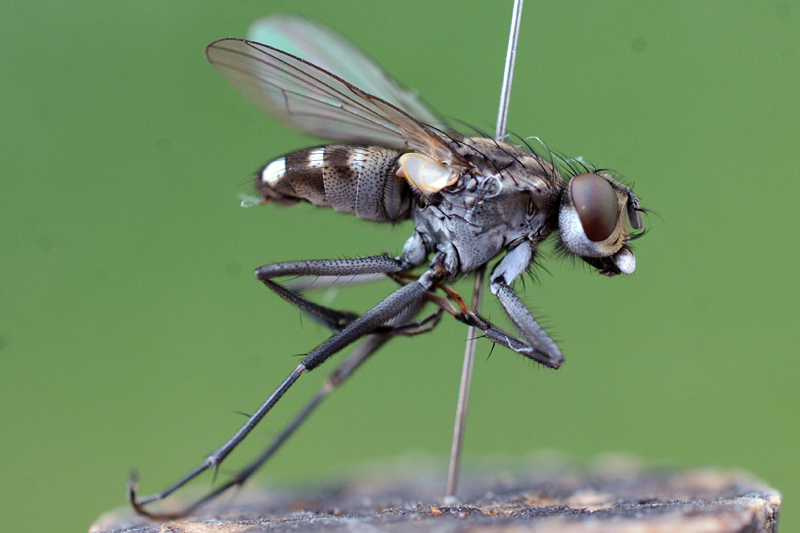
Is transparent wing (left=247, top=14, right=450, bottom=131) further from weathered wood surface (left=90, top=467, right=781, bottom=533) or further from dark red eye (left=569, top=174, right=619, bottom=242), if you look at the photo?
weathered wood surface (left=90, top=467, right=781, bottom=533)

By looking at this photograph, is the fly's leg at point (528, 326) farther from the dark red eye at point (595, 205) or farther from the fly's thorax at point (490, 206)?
the dark red eye at point (595, 205)

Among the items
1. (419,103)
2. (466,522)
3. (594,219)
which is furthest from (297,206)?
(466,522)

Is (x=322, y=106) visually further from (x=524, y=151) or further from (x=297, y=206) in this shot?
(x=524, y=151)

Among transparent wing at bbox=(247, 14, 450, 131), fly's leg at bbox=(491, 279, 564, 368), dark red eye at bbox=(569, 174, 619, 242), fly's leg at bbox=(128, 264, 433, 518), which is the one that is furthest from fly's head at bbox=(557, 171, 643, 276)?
transparent wing at bbox=(247, 14, 450, 131)

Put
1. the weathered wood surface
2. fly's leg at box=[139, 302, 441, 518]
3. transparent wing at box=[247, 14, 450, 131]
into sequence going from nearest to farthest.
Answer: the weathered wood surface → fly's leg at box=[139, 302, 441, 518] → transparent wing at box=[247, 14, 450, 131]

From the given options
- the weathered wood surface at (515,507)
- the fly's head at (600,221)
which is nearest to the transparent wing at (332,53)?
the fly's head at (600,221)

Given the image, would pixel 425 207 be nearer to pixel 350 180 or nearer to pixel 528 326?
pixel 350 180

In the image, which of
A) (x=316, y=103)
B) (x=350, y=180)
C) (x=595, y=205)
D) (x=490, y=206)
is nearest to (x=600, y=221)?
(x=595, y=205)
